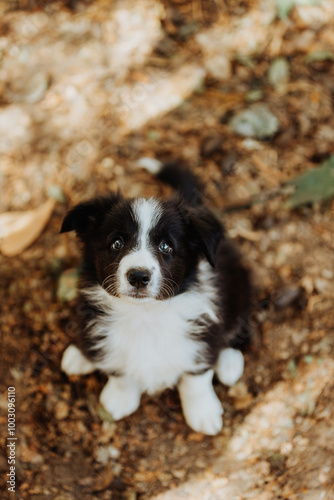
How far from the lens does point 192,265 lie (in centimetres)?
246

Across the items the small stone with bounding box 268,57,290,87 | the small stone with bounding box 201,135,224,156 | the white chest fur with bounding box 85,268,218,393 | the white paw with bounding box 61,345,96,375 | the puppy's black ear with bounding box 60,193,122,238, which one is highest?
the puppy's black ear with bounding box 60,193,122,238

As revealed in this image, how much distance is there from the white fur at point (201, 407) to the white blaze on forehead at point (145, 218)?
0.93m

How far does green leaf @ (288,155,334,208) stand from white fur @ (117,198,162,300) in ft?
5.10

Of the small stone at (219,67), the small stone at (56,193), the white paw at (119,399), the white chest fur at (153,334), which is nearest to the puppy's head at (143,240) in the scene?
the white chest fur at (153,334)

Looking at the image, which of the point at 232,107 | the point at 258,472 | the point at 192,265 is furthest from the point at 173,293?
the point at 232,107

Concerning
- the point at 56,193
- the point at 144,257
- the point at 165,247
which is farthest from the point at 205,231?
the point at 56,193

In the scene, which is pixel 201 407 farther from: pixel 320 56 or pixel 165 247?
pixel 320 56

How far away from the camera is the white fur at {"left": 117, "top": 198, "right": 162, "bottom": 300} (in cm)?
212

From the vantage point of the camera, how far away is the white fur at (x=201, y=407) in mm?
2689

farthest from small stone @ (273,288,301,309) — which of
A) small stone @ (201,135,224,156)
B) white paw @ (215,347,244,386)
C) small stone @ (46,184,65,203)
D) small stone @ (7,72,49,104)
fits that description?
small stone @ (7,72,49,104)

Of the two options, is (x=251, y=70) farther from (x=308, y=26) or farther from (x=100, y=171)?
(x=100, y=171)

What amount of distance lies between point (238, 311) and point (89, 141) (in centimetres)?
193

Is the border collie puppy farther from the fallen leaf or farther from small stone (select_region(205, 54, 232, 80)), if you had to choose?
small stone (select_region(205, 54, 232, 80))

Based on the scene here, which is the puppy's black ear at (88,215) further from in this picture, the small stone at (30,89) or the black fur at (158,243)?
the small stone at (30,89)
